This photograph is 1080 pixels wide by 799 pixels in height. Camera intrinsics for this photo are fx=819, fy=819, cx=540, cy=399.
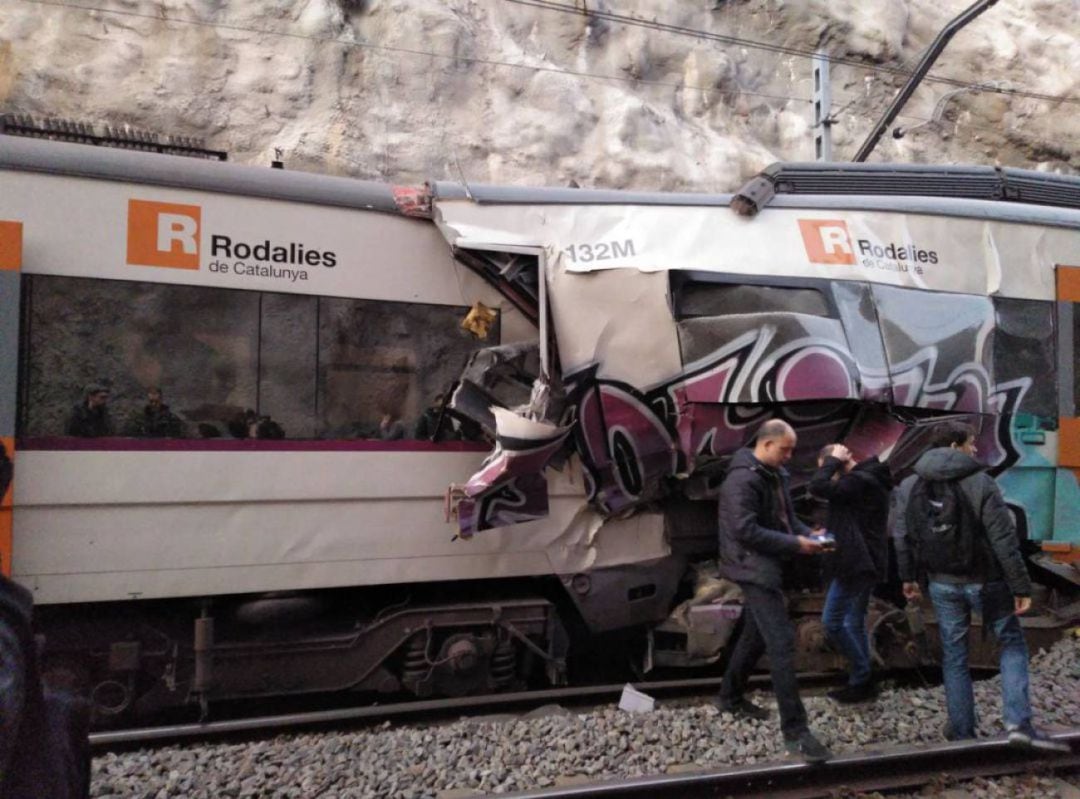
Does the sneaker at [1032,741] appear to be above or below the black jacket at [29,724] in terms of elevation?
below

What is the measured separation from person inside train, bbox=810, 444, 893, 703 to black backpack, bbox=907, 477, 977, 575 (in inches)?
18.2

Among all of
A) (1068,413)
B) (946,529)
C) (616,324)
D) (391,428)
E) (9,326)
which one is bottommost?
(946,529)

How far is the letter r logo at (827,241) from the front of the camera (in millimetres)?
5523

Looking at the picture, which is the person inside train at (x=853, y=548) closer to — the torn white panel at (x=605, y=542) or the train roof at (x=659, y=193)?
the torn white panel at (x=605, y=542)

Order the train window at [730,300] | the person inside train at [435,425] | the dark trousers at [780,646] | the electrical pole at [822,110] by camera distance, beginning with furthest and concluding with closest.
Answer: the electrical pole at [822,110], the train window at [730,300], the person inside train at [435,425], the dark trousers at [780,646]

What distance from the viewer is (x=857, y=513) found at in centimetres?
500

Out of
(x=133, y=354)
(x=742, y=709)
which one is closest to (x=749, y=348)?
(x=742, y=709)

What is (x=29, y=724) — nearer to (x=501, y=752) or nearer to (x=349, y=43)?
(x=501, y=752)

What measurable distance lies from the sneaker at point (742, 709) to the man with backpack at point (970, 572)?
1029mm

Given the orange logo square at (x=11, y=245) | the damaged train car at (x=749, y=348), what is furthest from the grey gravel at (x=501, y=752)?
the orange logo square at (x=11, y=245)

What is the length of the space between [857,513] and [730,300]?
5.01 feet

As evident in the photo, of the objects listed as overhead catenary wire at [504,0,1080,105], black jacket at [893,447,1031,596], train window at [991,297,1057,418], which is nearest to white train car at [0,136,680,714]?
black jacket at [893,447,1031,596]

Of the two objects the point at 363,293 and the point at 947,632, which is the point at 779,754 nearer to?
the point at 947,632

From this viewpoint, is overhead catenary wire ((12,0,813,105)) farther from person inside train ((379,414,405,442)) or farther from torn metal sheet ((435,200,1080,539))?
person inside train ((379,414,405,442))
